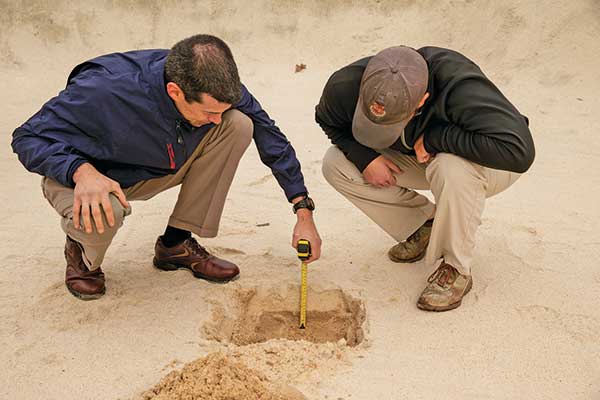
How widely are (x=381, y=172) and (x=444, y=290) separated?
58 cm

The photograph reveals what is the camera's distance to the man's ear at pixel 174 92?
223 centimetres

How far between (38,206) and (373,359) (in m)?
2.30

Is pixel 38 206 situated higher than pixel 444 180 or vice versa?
pixel 444 180

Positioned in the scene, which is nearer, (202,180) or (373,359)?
(373,359)

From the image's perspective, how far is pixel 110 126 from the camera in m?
2.33

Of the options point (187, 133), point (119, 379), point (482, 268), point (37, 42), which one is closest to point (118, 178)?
point (187, 133)

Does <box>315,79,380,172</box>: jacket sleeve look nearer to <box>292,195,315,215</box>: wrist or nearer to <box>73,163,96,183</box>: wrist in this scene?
<box>292,195,315,215</box>: wrist

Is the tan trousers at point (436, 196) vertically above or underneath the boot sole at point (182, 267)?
above

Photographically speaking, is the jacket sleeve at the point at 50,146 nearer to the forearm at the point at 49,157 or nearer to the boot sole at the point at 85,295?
the forearm at the point at 49,157

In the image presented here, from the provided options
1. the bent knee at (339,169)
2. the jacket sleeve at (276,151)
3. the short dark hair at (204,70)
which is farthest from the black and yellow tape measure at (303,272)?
the short dark hair at (204,70)

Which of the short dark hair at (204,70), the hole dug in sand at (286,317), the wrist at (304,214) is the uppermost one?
the short dark hair at (204,70)

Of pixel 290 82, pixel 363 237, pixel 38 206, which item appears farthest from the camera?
pixel 290 82

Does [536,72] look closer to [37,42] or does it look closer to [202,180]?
[202,180]

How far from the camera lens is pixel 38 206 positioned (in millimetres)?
3609
